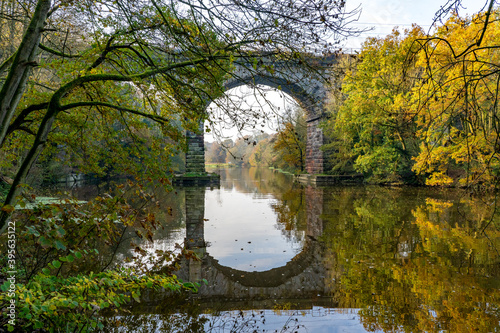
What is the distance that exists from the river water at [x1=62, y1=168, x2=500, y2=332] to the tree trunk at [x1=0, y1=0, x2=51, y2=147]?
1.94m

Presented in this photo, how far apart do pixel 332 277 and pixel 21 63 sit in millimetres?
4472

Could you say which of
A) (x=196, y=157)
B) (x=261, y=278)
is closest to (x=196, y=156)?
(x=196, y=157)

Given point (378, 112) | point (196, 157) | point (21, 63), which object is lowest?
point (196, 157)

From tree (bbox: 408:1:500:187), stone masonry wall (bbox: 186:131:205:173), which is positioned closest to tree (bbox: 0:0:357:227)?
tree (bbox: 408:1:500:187)

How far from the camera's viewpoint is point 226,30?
349 cm

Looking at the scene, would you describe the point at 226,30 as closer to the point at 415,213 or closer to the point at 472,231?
the point at 472,231

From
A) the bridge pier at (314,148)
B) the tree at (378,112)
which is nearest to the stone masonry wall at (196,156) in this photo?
the bridge pier at (314,148)

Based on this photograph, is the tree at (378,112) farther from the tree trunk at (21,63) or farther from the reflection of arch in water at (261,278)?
the tree trunk at (21,63)

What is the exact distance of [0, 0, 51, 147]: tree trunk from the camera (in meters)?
3.43

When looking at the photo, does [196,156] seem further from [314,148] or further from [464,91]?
[464,91]

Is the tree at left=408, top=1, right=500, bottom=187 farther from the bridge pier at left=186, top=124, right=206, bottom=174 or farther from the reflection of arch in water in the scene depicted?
the bridge pier at left=186, top=124, right=206, bottom=174

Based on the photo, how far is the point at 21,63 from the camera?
11.3 ft

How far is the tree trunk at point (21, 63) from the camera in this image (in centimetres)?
343

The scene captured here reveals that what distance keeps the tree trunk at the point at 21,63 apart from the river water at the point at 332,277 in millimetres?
1937
